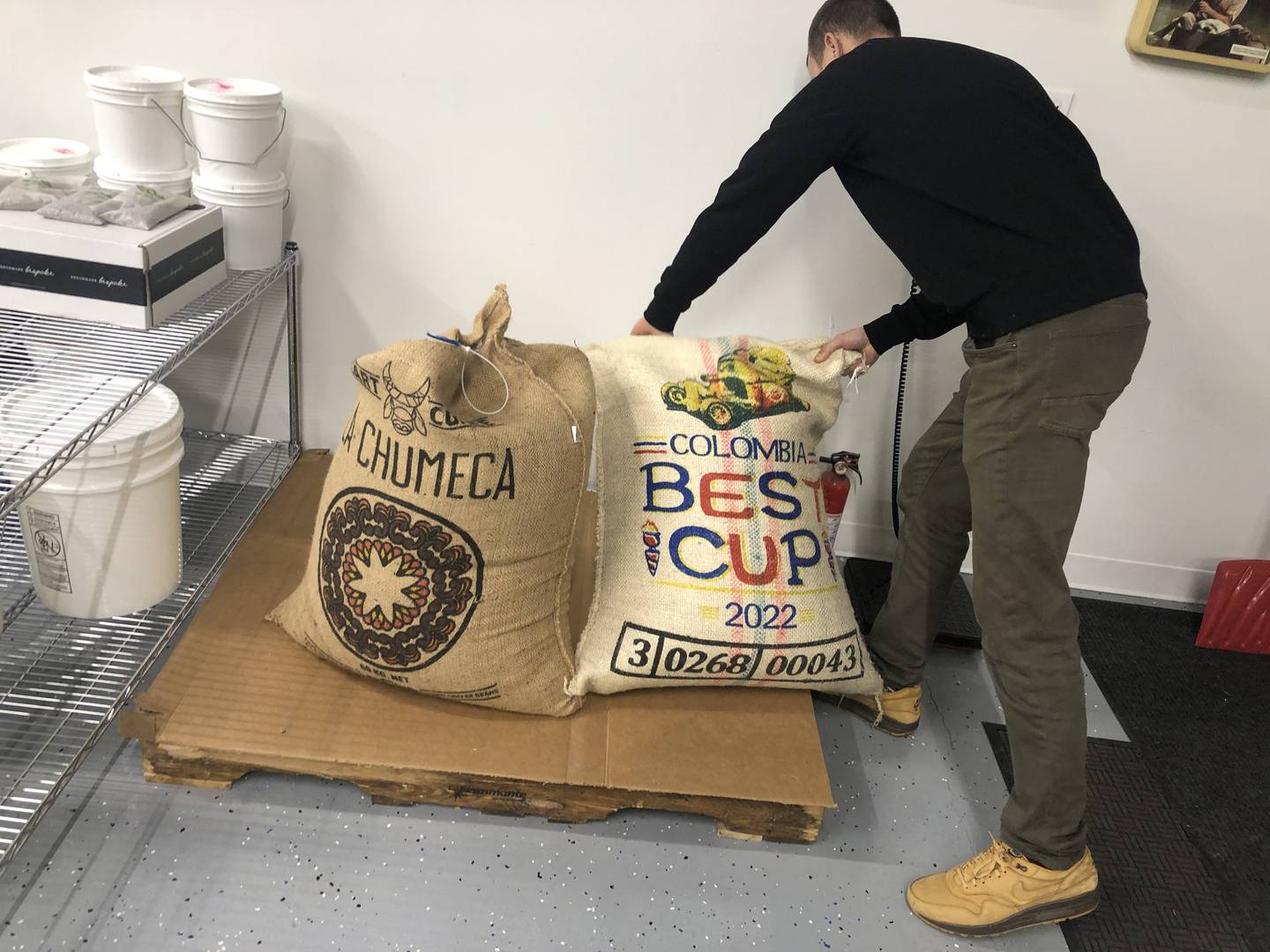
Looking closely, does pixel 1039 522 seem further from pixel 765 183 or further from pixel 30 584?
pixel 30 584

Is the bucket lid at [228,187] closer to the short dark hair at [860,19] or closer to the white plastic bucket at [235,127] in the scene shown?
the white plastic bucket at [235,127]

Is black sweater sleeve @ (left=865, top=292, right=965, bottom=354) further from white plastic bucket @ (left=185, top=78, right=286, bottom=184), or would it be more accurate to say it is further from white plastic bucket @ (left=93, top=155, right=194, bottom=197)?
white plastic bucket @ (left=93, top=155, right=194, bottom=197)

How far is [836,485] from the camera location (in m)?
2.24

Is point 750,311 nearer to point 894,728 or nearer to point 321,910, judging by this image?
point 894,728

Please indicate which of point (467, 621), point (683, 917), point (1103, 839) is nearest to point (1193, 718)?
point (1103, 839)

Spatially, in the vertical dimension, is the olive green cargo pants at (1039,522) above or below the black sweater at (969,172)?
below

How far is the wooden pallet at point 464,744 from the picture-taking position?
5.16 ft

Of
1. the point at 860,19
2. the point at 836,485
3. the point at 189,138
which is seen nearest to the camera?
the point at 860,19

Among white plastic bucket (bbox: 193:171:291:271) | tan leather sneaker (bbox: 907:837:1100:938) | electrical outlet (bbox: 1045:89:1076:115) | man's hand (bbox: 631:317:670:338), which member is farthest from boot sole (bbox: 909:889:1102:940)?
white plastic bucket (bbox: 193:171:291:271)

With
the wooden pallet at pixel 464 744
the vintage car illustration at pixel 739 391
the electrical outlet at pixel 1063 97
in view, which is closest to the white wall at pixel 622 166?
the electrical outlet at pixel 1063 97

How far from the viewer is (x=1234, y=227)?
83.5 inches

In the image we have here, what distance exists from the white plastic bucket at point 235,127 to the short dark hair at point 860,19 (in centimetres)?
106

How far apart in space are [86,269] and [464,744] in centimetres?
100

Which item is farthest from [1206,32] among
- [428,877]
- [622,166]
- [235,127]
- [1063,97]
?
[428,877]
